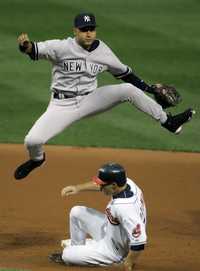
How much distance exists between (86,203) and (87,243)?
109 inches

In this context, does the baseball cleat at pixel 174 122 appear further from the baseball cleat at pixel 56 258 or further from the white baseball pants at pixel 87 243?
the baseball cleat at pixel 56 258

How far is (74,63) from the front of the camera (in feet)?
38.9

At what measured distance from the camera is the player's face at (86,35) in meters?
11.7

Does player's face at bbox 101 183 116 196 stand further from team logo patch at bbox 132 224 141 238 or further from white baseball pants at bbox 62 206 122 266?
white baseball pants at bbox 62 206 122 266

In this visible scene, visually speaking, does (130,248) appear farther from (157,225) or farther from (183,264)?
(157,225)

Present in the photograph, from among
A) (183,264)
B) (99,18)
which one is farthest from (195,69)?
(183,264)

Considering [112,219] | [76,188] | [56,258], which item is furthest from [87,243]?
[76,188]

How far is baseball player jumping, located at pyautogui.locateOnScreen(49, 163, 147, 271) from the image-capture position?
10.4 m

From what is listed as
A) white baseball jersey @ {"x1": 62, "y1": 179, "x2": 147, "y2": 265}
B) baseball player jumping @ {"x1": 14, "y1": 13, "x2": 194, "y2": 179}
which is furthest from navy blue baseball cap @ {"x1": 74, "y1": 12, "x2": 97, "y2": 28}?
white baseball jersey @ {"x1": 62, "y1": 179, "x2": 147, "y2": 265}

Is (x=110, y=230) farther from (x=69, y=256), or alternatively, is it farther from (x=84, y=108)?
(x=84, y=108)

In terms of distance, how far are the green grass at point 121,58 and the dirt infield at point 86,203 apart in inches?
28.6

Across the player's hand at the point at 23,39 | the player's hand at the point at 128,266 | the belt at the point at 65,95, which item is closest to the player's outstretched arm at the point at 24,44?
the player's hand at the point at 23,39

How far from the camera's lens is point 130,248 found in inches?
408

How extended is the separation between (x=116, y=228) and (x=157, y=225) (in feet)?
7.48
